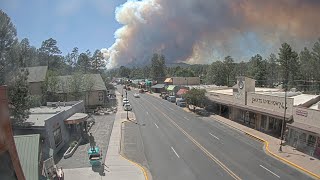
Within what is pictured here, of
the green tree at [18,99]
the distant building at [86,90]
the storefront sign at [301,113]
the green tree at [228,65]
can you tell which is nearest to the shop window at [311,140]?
the storefront sign at [301,113]

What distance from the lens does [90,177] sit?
25141 mm

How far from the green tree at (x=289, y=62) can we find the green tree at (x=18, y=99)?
76091 millimetres

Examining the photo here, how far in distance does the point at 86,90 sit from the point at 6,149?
63682mm

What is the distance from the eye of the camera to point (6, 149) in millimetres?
10336

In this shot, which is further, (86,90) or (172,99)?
(172,99)

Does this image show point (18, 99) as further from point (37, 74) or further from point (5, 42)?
point (37, 74)

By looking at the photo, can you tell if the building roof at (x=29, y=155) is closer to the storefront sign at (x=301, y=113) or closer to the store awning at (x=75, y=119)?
the store awning at (x=75, y=119)

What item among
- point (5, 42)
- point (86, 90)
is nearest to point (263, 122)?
point (5, 42)

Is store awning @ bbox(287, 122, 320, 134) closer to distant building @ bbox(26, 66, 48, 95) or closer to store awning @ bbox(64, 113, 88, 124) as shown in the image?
store awning @ bbox(64, 113, 88, 124)

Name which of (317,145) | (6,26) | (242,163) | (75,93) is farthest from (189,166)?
(75,93)

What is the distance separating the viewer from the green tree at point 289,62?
9219 cm

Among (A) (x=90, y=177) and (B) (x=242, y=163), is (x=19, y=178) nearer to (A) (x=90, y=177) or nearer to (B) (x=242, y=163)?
(A) (x=90, y=177)

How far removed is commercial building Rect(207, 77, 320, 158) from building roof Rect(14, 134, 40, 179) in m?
25.4

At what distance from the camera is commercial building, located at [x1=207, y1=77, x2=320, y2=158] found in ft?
109
